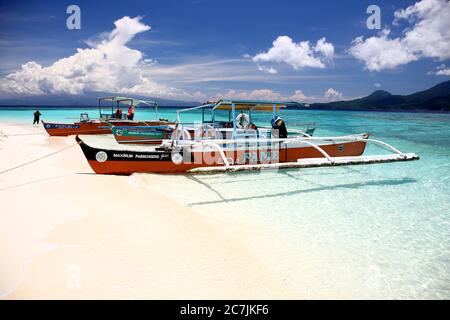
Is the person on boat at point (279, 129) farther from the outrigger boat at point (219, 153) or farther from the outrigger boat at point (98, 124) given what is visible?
the outrigger boat at point (98, 124)

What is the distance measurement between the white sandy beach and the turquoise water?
2.90 ft

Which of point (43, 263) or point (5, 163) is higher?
point (5, 163)

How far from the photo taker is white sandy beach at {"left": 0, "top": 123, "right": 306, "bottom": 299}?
3.78 meters

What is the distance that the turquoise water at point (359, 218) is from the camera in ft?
14.7

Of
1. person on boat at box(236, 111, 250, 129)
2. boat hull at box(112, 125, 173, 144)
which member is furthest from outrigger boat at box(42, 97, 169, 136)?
person on boat at box(236, 111, 250, 129)

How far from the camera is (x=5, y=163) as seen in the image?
438 inches

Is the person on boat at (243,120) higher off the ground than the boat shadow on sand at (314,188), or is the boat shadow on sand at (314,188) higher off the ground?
the person on boat at (243,120)

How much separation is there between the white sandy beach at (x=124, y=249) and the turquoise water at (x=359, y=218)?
884mm

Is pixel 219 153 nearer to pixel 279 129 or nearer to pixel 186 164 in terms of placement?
pixel 186 164

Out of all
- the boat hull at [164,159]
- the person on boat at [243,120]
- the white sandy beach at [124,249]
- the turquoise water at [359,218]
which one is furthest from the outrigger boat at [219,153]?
the white sandy beach at [124,249]

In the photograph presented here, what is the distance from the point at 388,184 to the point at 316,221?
5255mm
